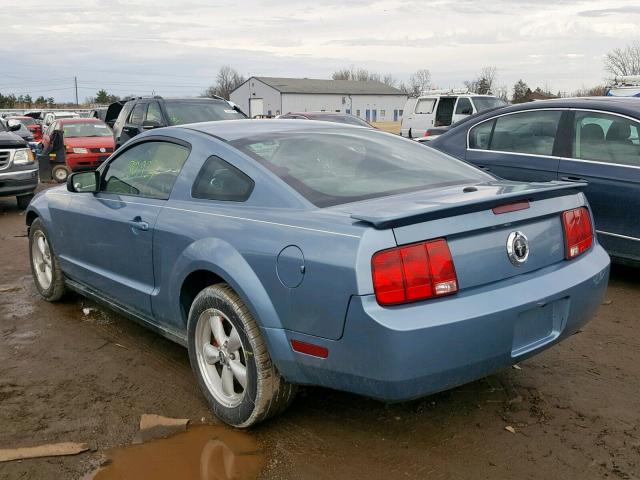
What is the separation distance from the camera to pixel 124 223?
4000 millimetres

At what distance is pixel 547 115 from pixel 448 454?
13.3ft

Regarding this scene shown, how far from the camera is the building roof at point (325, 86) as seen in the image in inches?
3162

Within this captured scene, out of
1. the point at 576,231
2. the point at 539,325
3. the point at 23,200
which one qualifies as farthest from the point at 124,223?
the point at 23,200

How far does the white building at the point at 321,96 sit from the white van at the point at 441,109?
2211 inches

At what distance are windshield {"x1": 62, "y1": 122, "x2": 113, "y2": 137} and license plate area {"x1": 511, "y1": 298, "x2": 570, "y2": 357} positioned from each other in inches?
602

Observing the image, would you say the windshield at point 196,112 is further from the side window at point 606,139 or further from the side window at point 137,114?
the side window at point 606,139

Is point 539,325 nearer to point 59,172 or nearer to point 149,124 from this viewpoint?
point 149,124

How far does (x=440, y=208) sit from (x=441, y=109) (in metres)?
18.4

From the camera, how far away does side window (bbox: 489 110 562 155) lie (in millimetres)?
6004

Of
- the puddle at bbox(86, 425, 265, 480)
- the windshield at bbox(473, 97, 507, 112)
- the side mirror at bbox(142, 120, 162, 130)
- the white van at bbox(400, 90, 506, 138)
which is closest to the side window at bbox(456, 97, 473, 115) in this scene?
the white van at bbox(400, 90, 506, 138)

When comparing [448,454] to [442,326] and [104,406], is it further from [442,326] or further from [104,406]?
[104,406]

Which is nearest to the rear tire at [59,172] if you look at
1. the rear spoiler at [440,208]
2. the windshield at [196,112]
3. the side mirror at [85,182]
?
the windshield at [196,112]

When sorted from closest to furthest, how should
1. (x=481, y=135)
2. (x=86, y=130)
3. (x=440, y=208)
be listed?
(x=440, y=208) < (x=481, y=135) < (x=86, y=130)

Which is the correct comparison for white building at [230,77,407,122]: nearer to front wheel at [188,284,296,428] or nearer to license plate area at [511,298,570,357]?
front wheel at [188,284,296,428]
